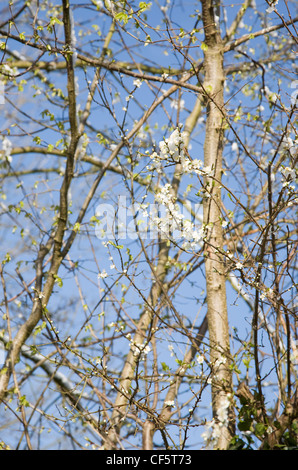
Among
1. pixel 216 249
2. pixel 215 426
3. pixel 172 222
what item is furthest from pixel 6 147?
pixel 215 426

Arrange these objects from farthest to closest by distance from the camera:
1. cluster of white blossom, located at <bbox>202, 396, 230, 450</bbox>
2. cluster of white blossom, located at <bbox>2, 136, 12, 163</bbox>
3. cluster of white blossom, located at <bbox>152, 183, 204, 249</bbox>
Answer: cluster of white blossom, located at <bbox>2, 136, 12, 163</bbox> < cluster of white blossom, located at <bbox>152, 183, 204, 249</bbox> < cluster of white blossom, located at <bbox>202, 396, 230, 450</bbox>

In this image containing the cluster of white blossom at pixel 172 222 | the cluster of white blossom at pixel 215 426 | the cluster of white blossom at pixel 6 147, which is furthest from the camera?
the cluster of white blossom at pixel 6 147

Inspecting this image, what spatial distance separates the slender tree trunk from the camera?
267cm

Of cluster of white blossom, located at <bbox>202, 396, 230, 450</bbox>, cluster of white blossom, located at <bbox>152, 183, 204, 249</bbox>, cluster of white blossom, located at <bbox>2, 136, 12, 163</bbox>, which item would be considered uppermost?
cluster of white blossom, located at <bbox>2, 136, 12, 163</bbox>

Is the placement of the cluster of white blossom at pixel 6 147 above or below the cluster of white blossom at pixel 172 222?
above

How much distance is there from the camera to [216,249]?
259 centimetres

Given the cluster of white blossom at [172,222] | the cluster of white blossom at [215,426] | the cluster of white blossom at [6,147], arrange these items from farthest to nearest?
the cluster of white blossom at [6,147] < the cluster of white blossom at [172,222] < the cluster of white blossom at [215,426]

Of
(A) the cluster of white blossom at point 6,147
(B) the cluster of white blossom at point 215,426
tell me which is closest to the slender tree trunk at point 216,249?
(B) the cluster of white blossom at point 215,426

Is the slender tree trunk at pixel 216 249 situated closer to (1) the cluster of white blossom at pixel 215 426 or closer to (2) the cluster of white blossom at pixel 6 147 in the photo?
(1) the cluster of white blossom at pixel 215 426

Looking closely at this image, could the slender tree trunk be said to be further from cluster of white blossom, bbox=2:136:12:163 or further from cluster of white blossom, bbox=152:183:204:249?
cluster of white blossom, bbox=2:136:12:163

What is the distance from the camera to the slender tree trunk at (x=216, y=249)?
2666mm

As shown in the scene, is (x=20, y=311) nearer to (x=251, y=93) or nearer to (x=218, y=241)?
(x=218, y=241)

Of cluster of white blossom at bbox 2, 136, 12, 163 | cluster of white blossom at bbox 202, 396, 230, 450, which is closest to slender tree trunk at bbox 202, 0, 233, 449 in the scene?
cluster of white blossom at bbox 202, 396, 230, 450

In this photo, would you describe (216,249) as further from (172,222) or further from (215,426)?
(215,426)
